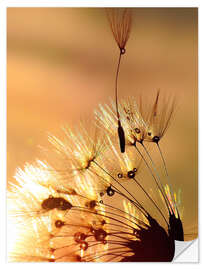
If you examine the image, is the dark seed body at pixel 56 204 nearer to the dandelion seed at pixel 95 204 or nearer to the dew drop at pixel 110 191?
the dandelion seed at pixel 95 204

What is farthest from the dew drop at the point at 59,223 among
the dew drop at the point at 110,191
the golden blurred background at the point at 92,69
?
the golden blurred background at the point at 92,69

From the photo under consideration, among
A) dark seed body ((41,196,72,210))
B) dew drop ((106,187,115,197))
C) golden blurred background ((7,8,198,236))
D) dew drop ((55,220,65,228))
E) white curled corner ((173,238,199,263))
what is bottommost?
white curled corner ((173,238,199,263))

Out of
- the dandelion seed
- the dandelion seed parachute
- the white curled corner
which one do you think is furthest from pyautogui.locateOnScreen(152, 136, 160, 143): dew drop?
the white curled corner

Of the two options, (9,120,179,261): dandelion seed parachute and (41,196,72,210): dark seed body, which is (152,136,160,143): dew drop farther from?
(41,196,72,210): dark seed body

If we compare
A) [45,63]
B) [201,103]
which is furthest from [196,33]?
[45,63]

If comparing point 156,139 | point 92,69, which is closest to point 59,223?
Result: point 156,139

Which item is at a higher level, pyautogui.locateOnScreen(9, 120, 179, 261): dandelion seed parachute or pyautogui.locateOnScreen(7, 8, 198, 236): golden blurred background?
pyautogui.locateOnScreen(7, 8, 198, 236): golden blurred background

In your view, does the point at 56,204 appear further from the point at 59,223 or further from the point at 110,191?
the point at 110,191
